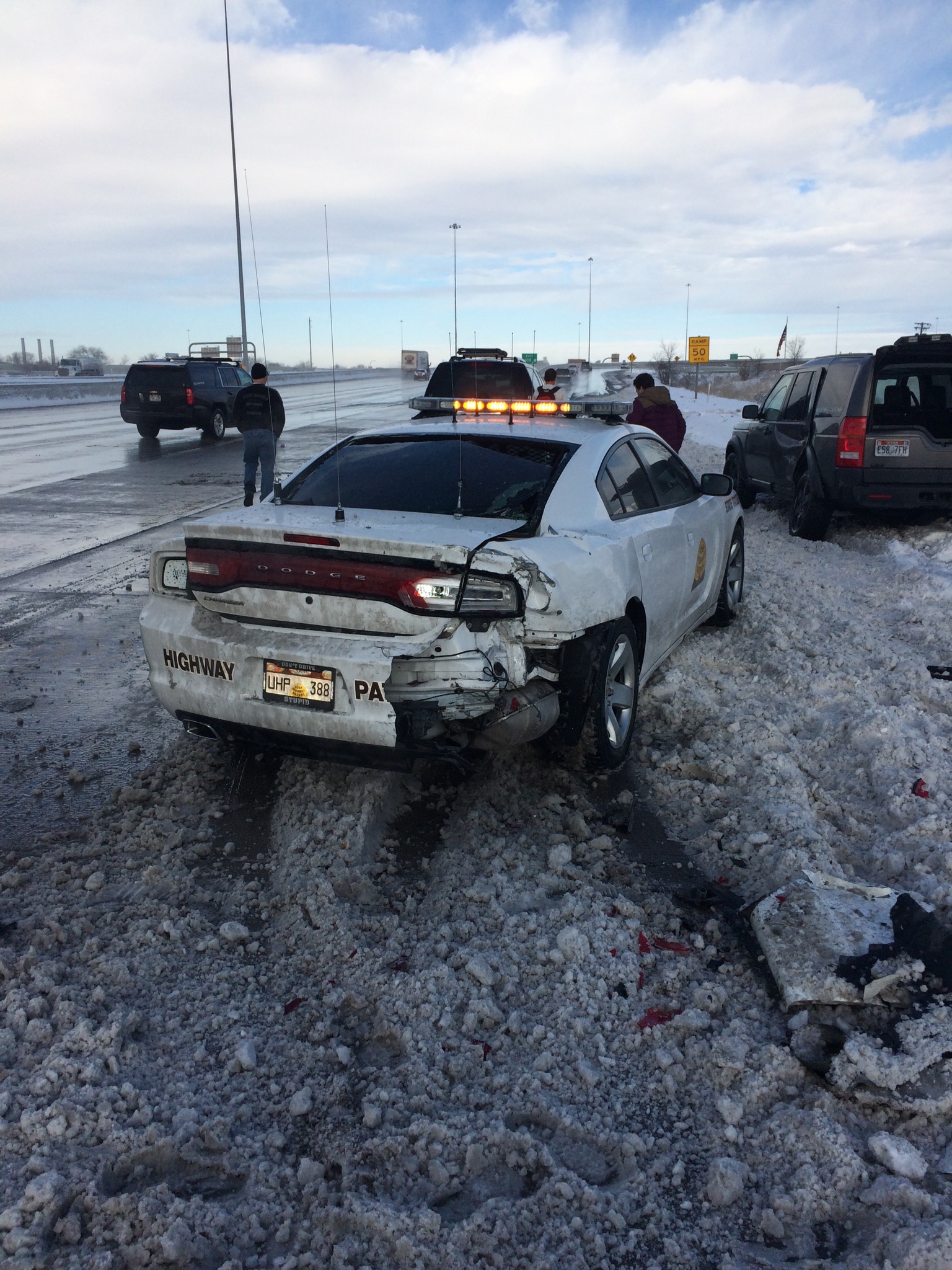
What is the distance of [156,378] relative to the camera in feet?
72.0

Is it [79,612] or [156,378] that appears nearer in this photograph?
[79,612]

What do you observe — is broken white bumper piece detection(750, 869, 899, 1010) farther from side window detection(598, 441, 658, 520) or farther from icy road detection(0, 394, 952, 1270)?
side window detection(598, 441, 658, 520)

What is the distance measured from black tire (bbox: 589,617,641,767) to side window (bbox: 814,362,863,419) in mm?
6593

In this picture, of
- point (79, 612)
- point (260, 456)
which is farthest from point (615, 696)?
point (260, 456)

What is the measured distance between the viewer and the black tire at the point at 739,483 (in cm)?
1325

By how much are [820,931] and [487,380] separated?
12894mm

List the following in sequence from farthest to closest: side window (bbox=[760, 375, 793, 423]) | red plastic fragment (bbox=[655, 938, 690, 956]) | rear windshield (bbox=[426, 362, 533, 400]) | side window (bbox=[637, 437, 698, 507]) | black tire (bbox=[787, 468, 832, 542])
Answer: rear windshield (bbox=[426, 362, 533, 400])
side window (bbox=[760, 375, 793, 423])
black tire (bbox=[787, 468, 832, 542])
side window (bbox=[637, 437, 698, 507])
red plastic fragment (bbox=[655, 938, 690, 956])

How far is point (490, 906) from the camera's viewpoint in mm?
3580

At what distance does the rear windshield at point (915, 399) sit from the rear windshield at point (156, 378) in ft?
53.0

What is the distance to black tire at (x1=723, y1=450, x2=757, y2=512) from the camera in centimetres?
1325

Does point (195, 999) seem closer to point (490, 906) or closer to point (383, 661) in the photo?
point (490, 906)

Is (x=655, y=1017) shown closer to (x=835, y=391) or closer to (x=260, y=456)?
(x=835, y=391)

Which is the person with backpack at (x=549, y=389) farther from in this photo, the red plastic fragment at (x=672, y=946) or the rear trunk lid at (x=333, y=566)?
the red plastic fragment at (x=672, y=946)

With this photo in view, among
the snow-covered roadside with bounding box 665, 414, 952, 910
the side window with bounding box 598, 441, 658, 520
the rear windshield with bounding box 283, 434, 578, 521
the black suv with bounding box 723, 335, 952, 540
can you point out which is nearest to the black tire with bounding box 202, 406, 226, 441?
the black suv with bounding box 723, 335, 952, 540
